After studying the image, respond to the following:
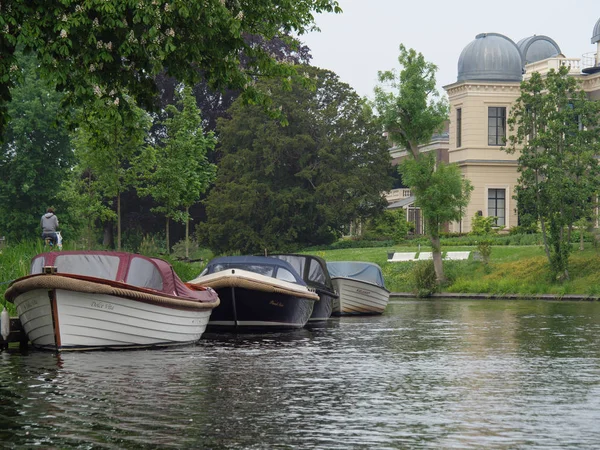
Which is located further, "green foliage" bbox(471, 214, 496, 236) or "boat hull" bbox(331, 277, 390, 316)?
"green foliage" bbox(471, 214, 496, 236)

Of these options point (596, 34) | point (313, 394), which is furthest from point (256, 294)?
point (596, 34)

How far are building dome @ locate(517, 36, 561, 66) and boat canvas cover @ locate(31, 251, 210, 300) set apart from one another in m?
56.1

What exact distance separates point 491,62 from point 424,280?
71.2 ft

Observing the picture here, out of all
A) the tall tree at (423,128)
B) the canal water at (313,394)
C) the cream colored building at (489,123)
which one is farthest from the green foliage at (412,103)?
the canal water at (313,394)

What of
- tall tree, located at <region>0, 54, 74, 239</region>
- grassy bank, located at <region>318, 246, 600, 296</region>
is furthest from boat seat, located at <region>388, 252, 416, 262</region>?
tall tree, located at <region>0, 54, 74, 239</region>

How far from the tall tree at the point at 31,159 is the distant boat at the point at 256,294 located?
3164 centimetres

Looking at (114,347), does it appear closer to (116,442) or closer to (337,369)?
(337,369)

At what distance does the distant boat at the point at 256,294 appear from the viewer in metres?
25.9

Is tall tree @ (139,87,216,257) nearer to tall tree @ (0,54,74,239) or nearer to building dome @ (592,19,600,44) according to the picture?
tall tree @ (0,54,74,239)

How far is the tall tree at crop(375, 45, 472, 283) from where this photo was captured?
52562mm

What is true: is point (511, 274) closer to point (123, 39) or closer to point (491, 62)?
point (491, 62)

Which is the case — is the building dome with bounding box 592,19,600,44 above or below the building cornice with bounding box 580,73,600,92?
above

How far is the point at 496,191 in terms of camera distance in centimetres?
6812

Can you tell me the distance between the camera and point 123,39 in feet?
61.5
